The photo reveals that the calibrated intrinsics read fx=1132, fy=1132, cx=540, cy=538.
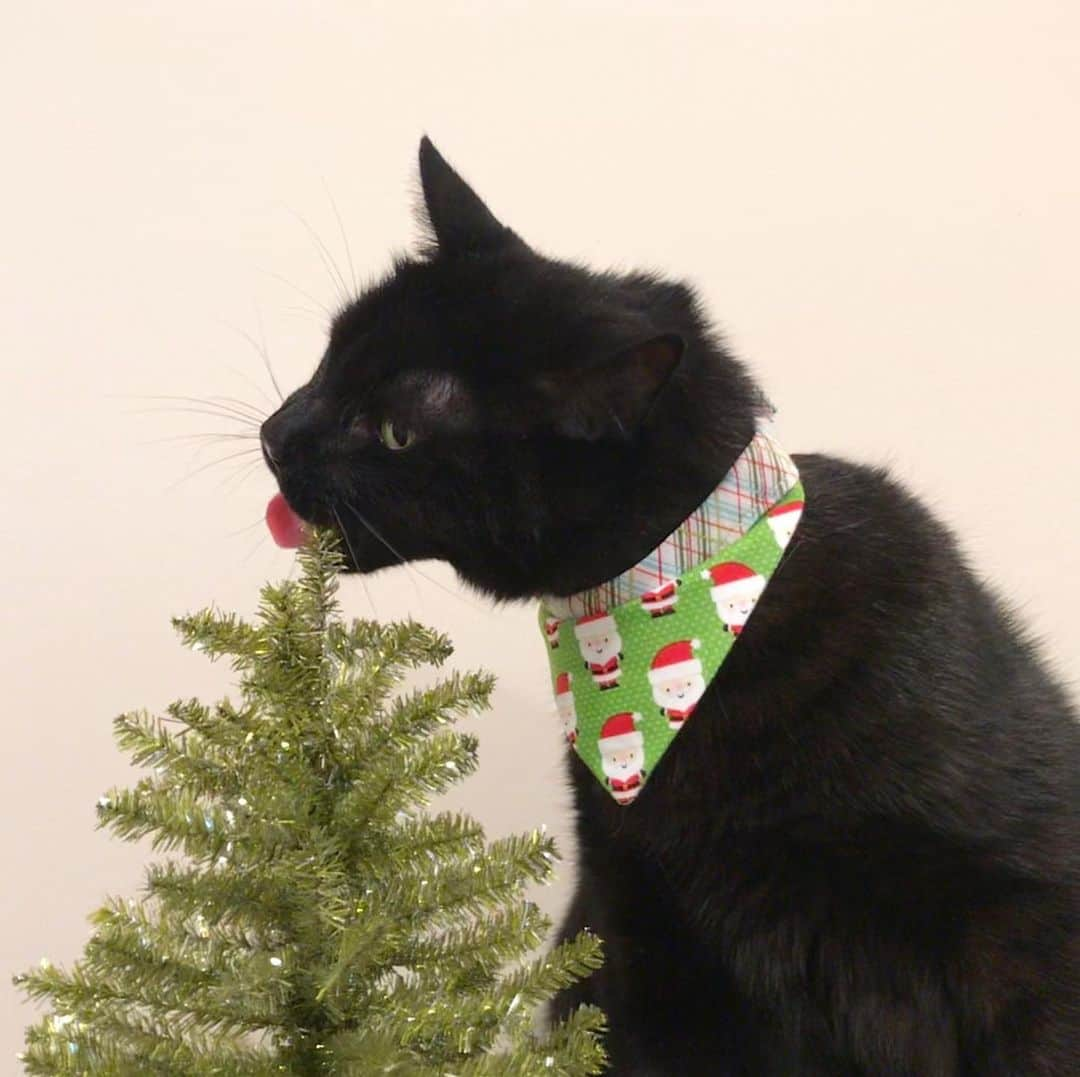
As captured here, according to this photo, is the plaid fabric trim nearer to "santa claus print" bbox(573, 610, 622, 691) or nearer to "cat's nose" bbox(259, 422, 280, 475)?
"santa claus print" bbox(573, 610, 622, 691)

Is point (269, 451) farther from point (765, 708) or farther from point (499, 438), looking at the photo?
point (765, 708)

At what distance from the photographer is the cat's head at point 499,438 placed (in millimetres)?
705

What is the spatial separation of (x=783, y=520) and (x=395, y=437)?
0.84 ft

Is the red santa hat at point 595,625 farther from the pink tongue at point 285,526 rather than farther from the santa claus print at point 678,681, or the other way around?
the pink tongue at point 285,526

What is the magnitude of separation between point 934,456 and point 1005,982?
747 mm

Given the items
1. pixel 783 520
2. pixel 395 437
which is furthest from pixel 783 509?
pixel 395 437

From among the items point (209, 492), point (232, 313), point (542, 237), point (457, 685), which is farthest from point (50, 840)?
point (542, 237)

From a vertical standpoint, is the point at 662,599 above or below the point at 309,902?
above

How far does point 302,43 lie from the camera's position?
3.78ft

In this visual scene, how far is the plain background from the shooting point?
1103mm

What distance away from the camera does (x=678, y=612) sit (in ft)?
2.38

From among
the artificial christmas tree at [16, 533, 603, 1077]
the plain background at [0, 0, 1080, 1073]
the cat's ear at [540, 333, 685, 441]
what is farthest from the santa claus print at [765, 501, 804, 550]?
the plain background at [0, 0, 1080, 1073]

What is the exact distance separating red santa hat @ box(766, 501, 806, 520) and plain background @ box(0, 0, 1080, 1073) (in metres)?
0.40

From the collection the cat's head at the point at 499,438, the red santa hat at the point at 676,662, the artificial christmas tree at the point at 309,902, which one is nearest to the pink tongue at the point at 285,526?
the cat's head at the point at 499,438
